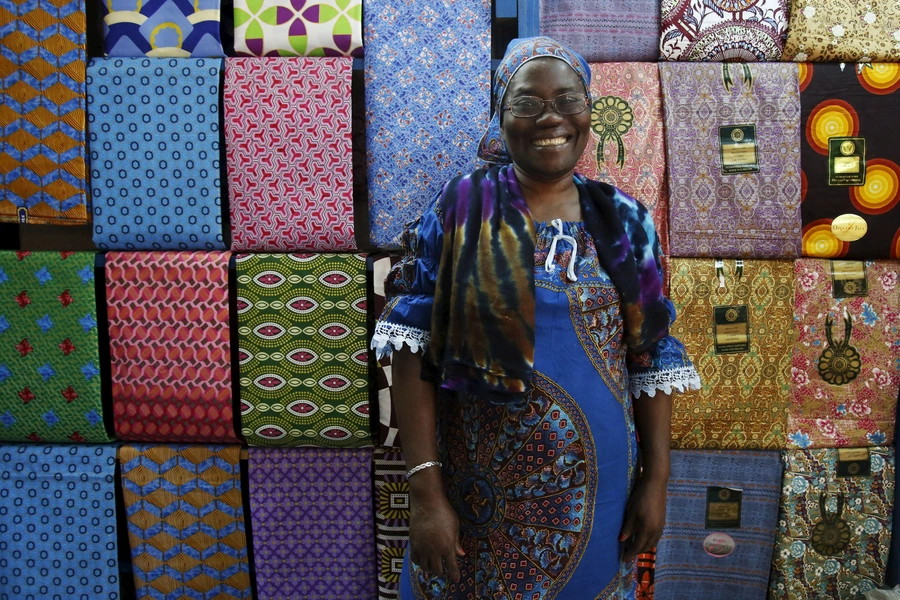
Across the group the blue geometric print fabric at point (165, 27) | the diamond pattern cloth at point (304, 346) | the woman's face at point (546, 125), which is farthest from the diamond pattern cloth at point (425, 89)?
the woman's face at point (546, 125)

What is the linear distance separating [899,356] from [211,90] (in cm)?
222

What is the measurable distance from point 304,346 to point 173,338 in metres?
0.41

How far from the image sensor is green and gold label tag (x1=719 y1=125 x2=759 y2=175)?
203cm

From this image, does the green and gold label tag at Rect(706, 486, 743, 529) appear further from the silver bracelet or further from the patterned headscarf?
the patterned headscarf

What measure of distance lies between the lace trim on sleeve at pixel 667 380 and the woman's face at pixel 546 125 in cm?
46

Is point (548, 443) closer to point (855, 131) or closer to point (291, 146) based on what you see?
point (291, 146)

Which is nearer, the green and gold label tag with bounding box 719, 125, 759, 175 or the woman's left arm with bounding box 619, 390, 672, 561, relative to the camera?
the woman's left arm with bounding box 619, 390, 672, 561

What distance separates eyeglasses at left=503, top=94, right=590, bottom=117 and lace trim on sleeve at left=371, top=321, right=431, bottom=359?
18.1 inches

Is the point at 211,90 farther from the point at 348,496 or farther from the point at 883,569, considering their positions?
the point at 883,569

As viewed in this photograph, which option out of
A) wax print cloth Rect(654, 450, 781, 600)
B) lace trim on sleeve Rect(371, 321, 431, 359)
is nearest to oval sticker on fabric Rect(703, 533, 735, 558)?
wax print cloth Rect(654, 450, 781, 600)

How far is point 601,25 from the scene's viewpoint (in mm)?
2027

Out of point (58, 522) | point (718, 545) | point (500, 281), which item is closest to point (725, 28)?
point (500, 281)

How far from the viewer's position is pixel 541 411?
1.28m

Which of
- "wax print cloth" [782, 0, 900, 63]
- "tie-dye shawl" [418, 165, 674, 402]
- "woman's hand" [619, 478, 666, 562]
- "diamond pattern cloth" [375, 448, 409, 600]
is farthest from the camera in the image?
"diamond pattern cloth" [375, 448, 409, 600]
